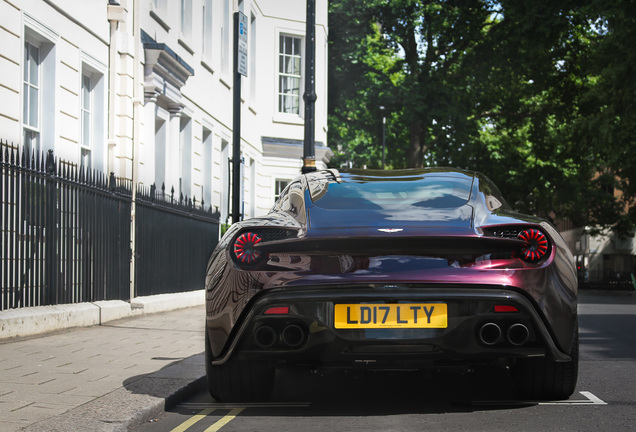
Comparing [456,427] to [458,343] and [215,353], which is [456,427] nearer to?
[458,343]

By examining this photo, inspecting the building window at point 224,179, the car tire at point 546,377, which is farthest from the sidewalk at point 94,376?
the building window at point 224,179

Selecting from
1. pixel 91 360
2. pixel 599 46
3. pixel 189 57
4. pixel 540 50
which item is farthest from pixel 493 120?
pixel 91 360

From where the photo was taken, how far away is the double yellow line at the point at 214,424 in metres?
5.21

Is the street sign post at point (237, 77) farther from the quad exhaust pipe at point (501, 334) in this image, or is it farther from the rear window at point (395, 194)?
the quad exhaust pipe at point (501, 334)

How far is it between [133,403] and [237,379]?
0.64 meters

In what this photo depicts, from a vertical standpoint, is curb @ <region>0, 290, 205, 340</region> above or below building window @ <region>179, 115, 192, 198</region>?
below

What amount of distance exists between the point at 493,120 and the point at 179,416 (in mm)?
37261

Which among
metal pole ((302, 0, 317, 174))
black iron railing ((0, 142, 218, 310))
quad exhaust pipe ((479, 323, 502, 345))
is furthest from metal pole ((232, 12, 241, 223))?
quad exhaust pipe ((479, 323, 502, 345))

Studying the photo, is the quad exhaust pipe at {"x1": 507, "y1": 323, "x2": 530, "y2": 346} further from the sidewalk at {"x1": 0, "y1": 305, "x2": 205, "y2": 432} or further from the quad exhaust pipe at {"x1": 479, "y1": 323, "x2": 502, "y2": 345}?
the sidewalk at {"x1": 0, "y1": 305, "x2": 205, "y2": 432}

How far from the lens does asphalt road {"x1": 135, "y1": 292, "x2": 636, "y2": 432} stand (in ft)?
17.0

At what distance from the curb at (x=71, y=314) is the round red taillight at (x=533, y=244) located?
5409mm

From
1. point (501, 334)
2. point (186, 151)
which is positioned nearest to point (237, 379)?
point (501, 334)

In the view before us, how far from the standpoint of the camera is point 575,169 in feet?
147

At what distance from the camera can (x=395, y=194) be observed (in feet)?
19.6
